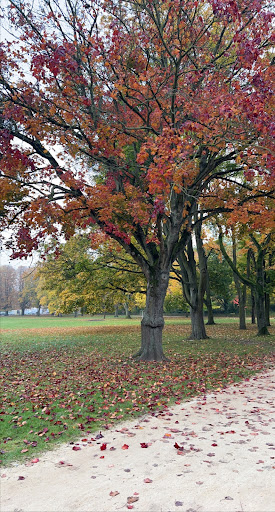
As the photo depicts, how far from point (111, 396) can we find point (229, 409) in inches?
84.7

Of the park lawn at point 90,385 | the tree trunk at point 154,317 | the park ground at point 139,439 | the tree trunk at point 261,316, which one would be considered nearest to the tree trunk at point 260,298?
the tree trunk at point 261,316

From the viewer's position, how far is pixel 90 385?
754 cm

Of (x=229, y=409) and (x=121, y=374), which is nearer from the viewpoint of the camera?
(x=229, y=409)

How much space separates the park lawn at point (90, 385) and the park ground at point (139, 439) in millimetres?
24

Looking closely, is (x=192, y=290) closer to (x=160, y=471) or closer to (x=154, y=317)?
(x=154, y=317)

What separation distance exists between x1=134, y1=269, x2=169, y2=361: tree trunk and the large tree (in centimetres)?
3

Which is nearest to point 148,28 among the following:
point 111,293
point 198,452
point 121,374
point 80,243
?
point 121,374

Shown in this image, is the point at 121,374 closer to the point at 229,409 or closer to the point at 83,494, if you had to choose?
the point at 229,409

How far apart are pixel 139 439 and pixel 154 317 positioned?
19.2ft

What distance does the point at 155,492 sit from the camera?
3.10 meters

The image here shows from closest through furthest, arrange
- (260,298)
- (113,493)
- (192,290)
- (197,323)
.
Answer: (113,493), (192,290), (197,323), (260,298)

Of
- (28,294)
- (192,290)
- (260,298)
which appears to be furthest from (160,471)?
(28,294)

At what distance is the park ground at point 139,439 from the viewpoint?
Result: 3059mm

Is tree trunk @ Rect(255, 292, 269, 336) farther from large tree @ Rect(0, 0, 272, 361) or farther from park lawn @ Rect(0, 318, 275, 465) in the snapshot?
large tree @ Rect(0, 0, 272, 361)
